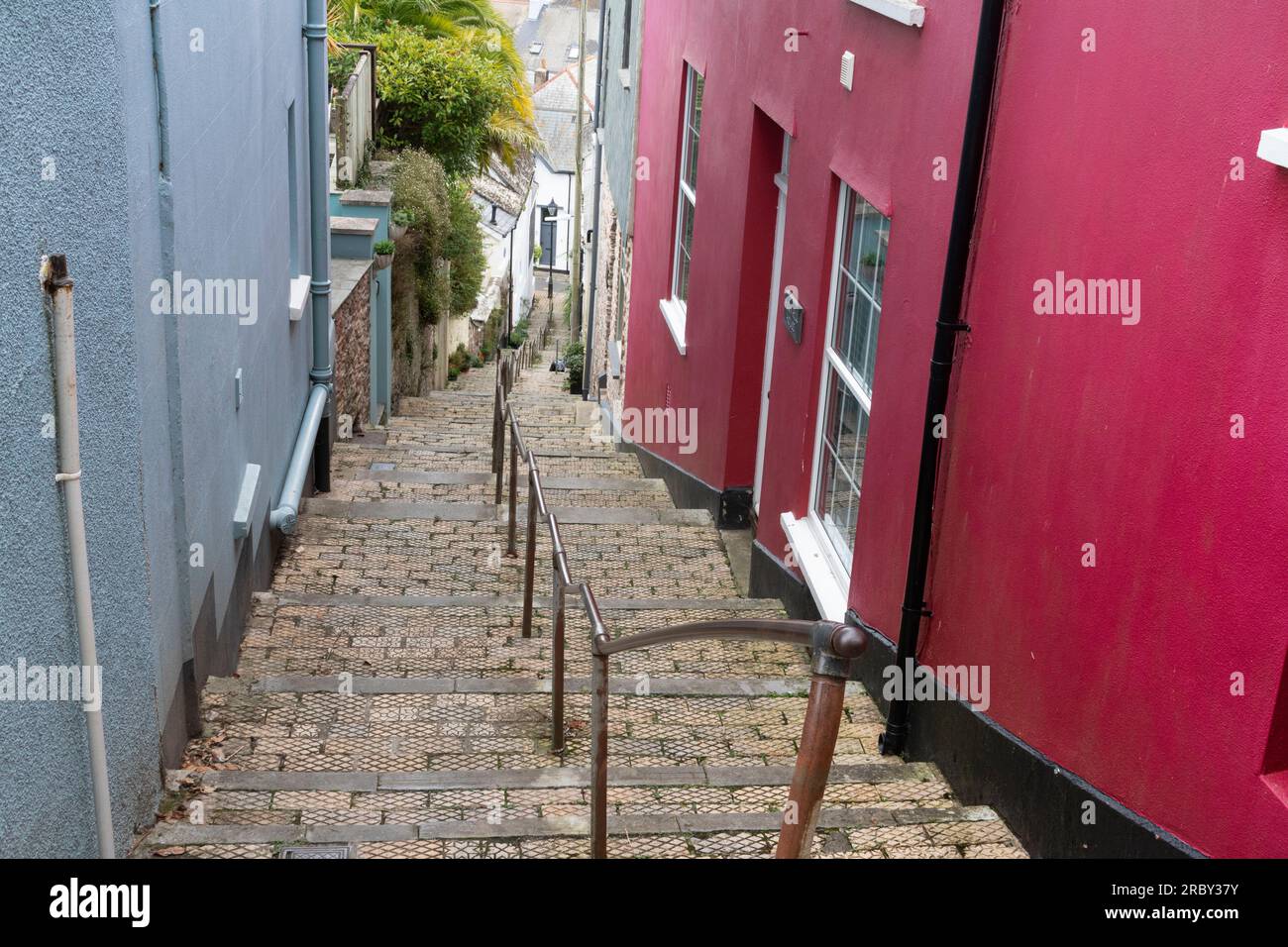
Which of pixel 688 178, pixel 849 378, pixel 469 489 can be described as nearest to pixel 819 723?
pixel 849 378

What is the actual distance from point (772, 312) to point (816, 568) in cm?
210

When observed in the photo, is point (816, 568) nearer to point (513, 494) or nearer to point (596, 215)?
point (513, 494)

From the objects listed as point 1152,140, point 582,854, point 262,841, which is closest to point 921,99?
point 1152,140

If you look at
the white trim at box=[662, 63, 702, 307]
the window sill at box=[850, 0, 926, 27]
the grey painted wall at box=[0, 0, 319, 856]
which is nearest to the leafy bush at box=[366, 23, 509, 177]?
the white trim at box=[662, 63, 702, 307]

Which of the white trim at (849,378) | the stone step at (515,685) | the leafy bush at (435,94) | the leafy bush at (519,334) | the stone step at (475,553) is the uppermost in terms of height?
the leafy bush at (435,94)

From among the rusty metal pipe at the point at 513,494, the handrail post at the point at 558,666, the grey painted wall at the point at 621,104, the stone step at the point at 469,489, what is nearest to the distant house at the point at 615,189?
the grey painted wall at the point at 621,104

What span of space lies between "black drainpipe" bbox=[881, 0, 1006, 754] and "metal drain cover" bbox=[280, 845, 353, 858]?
2309 mm

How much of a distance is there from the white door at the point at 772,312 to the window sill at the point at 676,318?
1716 mm

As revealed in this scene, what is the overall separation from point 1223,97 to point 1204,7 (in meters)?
0.25

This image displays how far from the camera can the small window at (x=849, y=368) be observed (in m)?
6.19

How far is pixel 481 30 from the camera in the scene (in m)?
20.7

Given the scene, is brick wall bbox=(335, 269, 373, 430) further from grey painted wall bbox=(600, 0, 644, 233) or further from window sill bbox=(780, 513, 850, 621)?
window sill bbox=(780, 513, 850, 621)

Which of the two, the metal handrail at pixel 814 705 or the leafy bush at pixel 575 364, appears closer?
the metal handrail at pixel 814 705

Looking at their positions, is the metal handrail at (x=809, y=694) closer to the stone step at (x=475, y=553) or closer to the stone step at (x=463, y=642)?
the stone step at (x=463, y=642)
